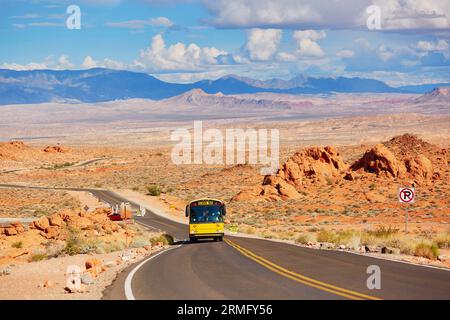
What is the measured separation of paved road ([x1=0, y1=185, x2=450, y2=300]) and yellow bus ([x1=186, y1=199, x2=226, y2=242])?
9.09 m

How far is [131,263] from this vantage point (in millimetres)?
21766

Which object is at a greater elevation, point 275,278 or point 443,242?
point 275,278

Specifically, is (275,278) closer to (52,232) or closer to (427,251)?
(427,251)

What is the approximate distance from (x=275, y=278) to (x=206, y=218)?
672 inches

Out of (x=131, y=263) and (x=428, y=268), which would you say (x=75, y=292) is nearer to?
(x=131, y=263)

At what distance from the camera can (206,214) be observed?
32688mm

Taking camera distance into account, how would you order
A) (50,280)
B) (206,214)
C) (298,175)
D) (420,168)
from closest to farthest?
(50,280)
(206,214)
(420,168)
(298,175)

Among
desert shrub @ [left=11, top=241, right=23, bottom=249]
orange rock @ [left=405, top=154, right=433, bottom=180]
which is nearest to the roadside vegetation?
desert shrub @ [left=11, top=241, right=23, bottom=249]

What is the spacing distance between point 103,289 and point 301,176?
160 feet

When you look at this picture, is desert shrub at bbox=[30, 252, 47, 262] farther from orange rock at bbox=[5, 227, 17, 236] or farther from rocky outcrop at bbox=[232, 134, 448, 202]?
rocky outcrop at bbox=[232, 134, 448, 202]

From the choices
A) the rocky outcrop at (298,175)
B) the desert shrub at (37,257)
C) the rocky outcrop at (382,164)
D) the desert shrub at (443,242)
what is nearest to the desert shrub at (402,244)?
the desert shrub at (443,242)

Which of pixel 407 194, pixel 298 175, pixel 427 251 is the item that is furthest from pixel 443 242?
pixel 298 175

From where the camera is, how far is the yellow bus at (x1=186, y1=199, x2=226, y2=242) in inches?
1291

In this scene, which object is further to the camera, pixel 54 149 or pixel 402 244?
pixel 54 149
